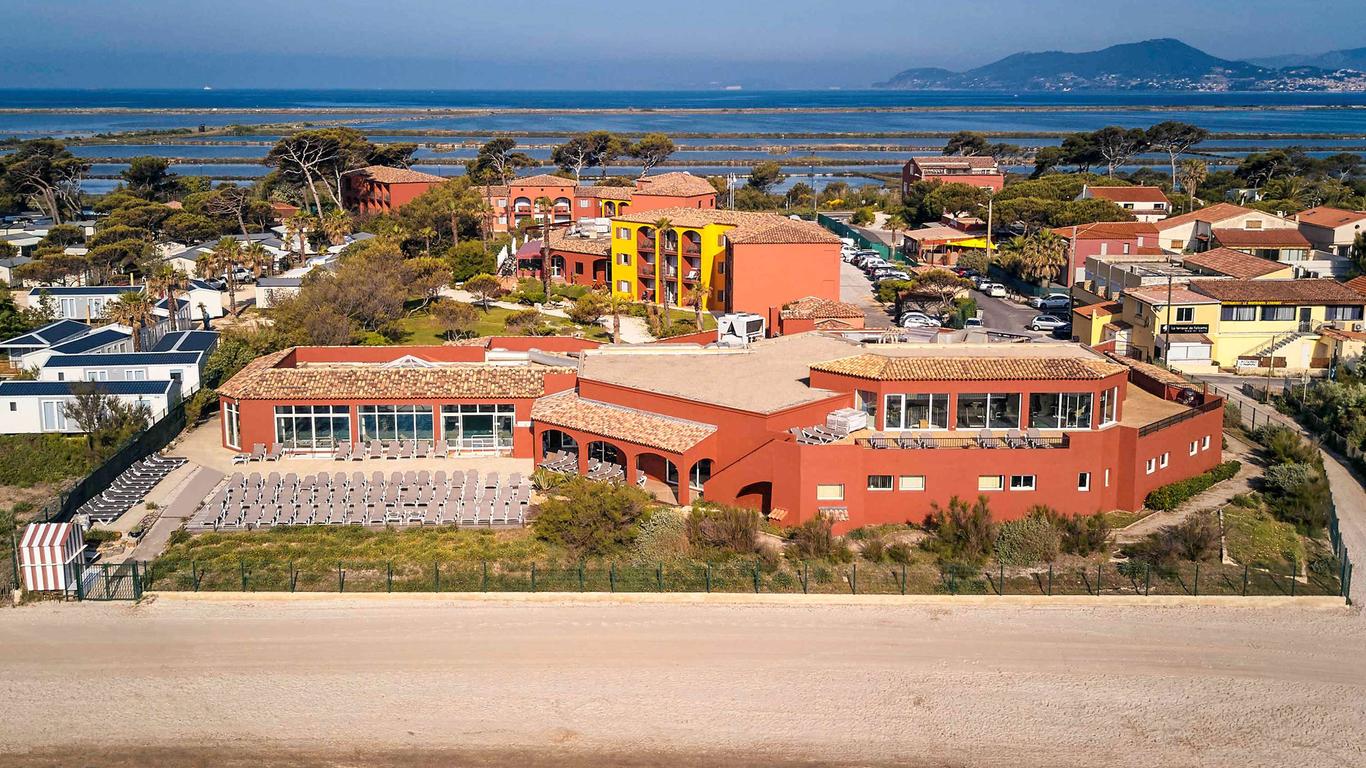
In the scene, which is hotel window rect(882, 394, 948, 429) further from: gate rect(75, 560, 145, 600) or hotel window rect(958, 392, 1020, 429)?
gate rect(75, 560, 145, 600)

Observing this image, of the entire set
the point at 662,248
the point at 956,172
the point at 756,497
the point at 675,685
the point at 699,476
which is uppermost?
the point at 956,172

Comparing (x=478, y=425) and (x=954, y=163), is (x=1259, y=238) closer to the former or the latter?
(x=954, y=163)

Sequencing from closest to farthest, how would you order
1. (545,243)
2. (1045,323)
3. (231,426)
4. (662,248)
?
(231,426), (1045,323), (545,243), (662,248)

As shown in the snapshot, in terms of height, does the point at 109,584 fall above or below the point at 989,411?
below

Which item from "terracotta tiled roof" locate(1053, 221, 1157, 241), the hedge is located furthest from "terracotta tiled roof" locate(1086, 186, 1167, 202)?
the hedge

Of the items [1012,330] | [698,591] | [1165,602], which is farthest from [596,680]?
[1012,330]

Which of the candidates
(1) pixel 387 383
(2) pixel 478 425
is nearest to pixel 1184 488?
(2) pixel 478 425
